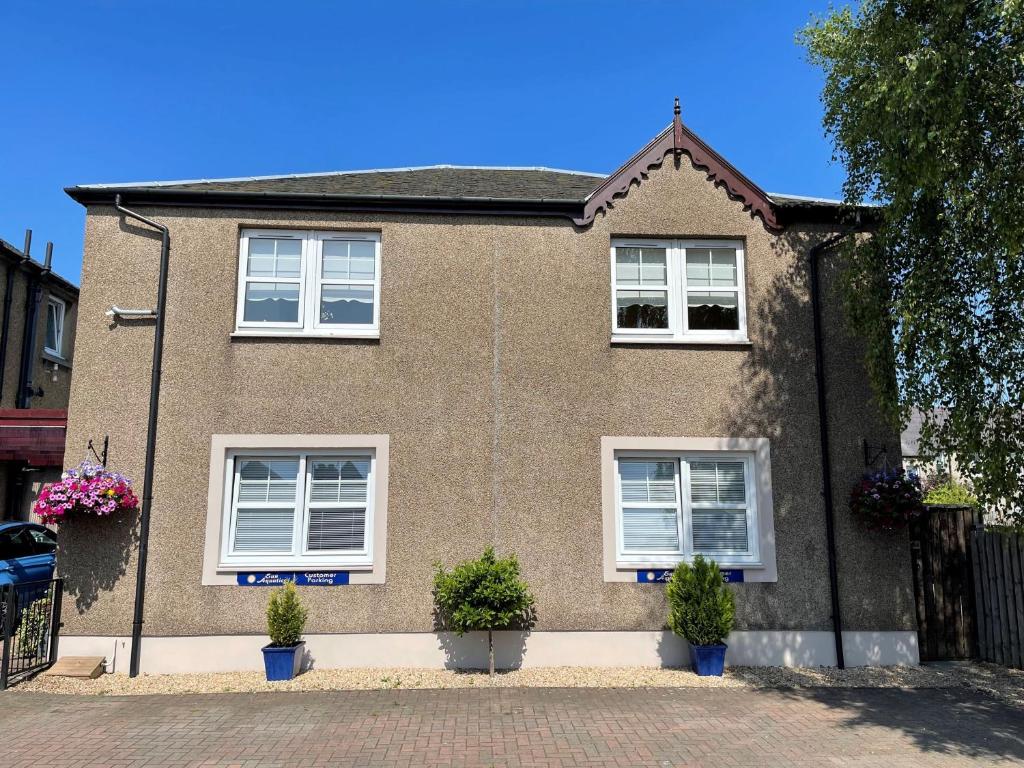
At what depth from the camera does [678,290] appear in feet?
32.4

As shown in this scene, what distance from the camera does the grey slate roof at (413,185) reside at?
9703 mm

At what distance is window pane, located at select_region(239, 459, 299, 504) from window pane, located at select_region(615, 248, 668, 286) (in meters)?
5.32

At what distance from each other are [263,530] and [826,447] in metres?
7.76

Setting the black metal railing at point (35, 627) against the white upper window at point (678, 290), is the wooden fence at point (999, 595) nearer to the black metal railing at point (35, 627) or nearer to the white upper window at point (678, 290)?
the white upper window at point (678, 290)

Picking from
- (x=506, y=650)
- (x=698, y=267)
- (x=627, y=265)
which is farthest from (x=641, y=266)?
(x=506, y=650)

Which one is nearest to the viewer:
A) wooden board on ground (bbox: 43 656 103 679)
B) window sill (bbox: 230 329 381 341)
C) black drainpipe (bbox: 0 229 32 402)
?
wooden board on ground (bbox: 43 656 103 679)

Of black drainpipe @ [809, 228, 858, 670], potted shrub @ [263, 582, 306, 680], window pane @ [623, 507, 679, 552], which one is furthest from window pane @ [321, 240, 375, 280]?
black drainpipe @ [809, 228, 858, 670]

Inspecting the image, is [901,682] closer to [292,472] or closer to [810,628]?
[810,628]

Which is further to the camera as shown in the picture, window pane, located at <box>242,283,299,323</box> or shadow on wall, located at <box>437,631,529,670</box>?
window pane, located at <box>242,283,299,323</box>

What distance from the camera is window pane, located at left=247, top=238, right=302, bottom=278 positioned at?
963 cm

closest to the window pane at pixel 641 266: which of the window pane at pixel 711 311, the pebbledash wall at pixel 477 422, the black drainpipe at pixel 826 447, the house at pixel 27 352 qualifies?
the pebbledash wall at pixel 477 422

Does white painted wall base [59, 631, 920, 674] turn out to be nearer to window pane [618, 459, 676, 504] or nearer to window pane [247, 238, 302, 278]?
window pane [618, 459, 676, 504]

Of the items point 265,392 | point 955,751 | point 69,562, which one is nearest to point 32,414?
point 69,562

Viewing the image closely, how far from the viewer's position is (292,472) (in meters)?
9.20
